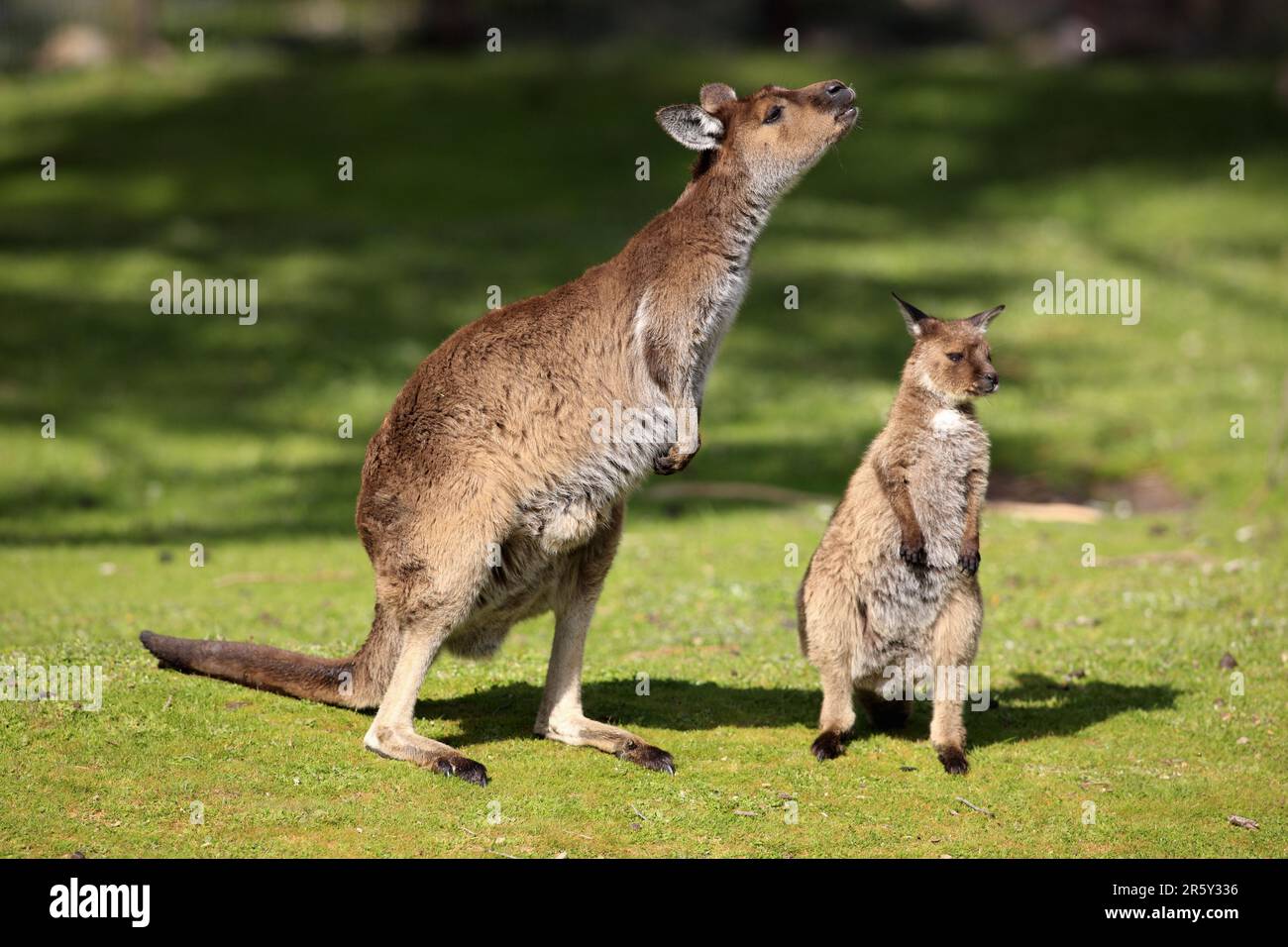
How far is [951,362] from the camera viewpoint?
664 cm

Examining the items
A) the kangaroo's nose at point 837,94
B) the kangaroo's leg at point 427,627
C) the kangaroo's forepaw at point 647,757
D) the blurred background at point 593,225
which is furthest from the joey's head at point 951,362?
the blurred background at point 593,225

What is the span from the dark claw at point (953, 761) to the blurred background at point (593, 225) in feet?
19.5

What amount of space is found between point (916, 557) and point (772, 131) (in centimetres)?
182

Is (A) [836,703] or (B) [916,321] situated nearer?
(A) [836,703]

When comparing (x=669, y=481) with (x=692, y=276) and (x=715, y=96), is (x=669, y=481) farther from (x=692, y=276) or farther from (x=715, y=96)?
(x=692, y=276)

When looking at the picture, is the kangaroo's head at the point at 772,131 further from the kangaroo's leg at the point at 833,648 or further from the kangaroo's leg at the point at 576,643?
the kangaroo's leg at the point at 833,648

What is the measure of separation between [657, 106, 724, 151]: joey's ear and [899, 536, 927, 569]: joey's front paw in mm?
1795

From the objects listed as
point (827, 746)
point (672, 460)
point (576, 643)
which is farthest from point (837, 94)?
point (827, 746)

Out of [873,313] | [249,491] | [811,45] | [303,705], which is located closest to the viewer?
[303,705]

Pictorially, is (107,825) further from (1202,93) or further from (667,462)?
(1202,93)

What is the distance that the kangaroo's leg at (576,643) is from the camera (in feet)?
21.2

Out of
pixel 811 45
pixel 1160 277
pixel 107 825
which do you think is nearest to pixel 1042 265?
pixel 1160 277

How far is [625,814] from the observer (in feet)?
19.2

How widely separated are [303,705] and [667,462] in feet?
6.28
